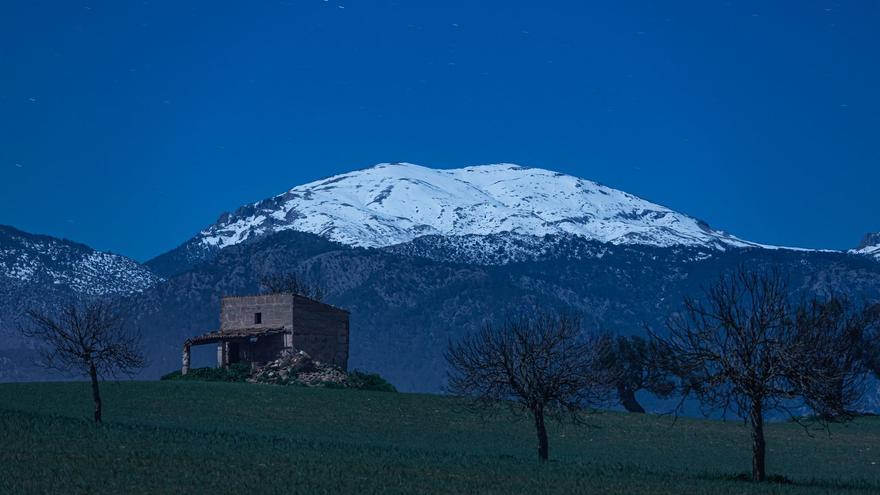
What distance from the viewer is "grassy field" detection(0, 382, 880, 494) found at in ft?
100.0

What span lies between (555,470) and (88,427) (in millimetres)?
17928

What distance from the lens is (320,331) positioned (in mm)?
93625

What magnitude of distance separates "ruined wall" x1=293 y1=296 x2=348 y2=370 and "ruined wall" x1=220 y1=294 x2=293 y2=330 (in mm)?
732

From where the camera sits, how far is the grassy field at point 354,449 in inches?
1200

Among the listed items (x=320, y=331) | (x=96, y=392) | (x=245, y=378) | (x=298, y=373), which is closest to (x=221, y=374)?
(x=245, y=378)

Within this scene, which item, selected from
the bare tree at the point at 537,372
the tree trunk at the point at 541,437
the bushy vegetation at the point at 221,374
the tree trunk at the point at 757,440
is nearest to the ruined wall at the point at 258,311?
the bushy vegetation at the point at 221,374

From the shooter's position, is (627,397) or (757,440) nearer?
A: (757,440)

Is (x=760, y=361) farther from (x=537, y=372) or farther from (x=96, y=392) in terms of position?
(x=96, y=392)

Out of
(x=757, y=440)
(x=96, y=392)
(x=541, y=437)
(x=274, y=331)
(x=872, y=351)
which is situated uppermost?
(x=274, y=331)

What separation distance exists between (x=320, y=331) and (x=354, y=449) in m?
52.9

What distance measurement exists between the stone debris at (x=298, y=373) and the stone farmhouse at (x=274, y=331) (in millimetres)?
1974

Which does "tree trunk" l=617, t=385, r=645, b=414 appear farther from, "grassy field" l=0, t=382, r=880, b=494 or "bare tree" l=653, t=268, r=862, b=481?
"bare tree" l=653, t=268, r=862, b=481

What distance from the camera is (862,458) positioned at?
58.3 metres

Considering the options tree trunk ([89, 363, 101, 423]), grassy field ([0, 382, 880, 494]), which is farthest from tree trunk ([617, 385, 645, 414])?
tree trunk ([89, 363, 101, 423])
